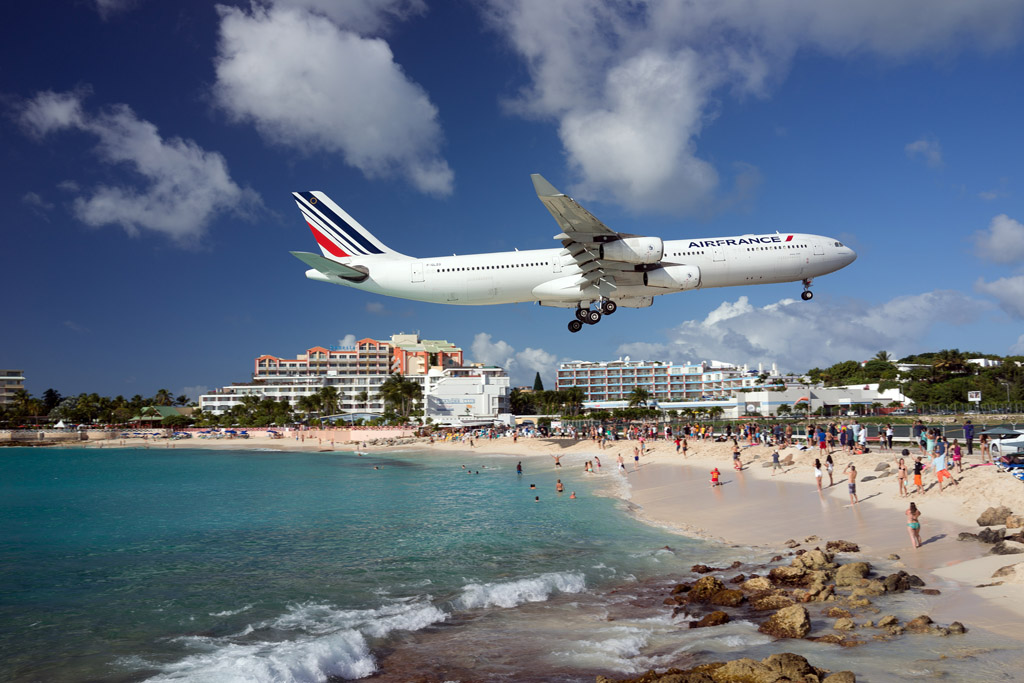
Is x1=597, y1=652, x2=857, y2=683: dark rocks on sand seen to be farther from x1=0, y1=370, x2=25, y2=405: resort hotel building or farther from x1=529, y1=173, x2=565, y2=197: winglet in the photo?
x1=0, y1=370, x2=25, y2=405: resort hotel building

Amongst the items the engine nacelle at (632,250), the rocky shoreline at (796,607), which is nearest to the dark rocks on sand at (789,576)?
the rocky shoreline at (796,607)

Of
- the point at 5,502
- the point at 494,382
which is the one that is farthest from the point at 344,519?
the point at 494,382

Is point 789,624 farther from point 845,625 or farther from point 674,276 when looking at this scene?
point 674,276

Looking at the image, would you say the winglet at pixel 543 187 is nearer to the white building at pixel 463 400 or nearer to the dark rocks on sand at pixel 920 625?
the dark rocks on sand at pixel 920 625

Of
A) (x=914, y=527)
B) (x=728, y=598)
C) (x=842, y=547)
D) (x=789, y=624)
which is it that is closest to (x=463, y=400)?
(x=842, y=547)

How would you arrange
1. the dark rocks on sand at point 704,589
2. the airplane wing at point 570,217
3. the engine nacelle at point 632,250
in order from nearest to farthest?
the dark rocks on sand at point 704,589 → the airplane wing at point 570,217 → the engine nacelle at point 632,250

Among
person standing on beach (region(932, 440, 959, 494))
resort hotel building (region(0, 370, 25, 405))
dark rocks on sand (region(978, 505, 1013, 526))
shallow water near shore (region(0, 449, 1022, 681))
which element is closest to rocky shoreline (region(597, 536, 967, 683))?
shallow water near shore (region(0, 449, 1022, 681))
